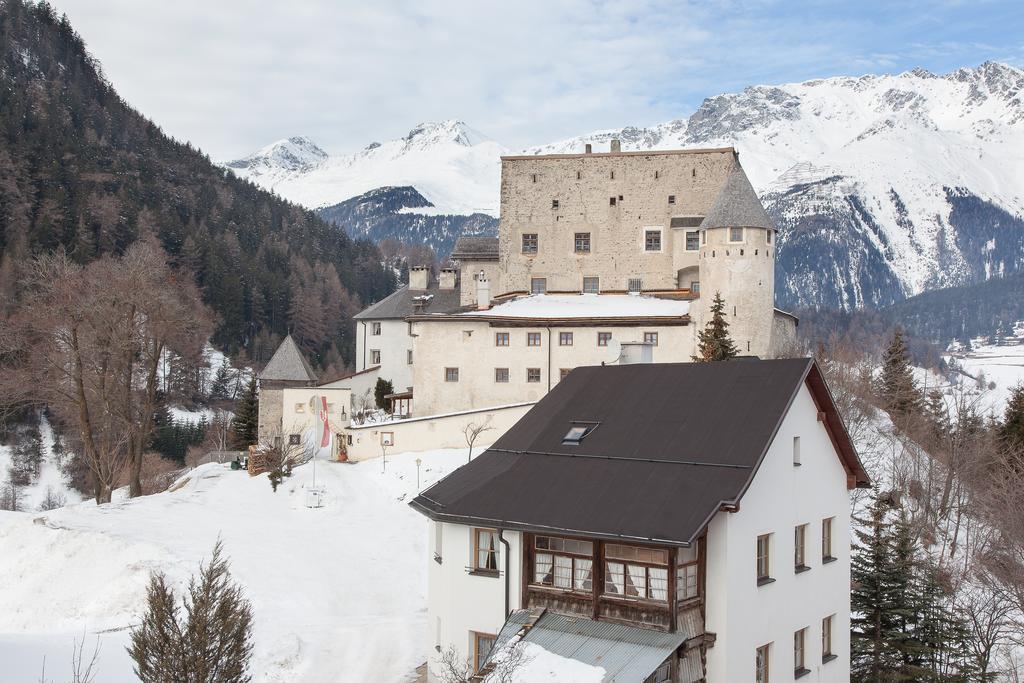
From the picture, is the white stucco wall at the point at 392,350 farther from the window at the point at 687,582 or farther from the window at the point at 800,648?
the window at the point at 687,582

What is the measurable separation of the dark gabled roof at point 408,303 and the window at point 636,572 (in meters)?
42.6

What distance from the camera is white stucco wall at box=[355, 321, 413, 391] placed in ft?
215

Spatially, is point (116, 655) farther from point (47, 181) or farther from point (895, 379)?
point (47, 181)

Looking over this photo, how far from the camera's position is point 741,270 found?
51.0 meters

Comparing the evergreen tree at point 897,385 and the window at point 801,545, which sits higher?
the evergreen tree at point 897,385

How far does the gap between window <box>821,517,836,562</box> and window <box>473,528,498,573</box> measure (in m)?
7.53

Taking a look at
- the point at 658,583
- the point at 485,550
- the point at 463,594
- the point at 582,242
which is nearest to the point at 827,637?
the point at 658,583

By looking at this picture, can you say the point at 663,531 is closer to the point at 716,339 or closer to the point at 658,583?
the point at 658,583

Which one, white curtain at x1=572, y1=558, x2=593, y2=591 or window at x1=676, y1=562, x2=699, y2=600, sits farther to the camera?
white curtain at x1=572, y1=558, x2=593, y2=591

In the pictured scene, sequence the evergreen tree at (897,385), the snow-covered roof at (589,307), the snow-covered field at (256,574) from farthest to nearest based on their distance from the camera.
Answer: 1. the evergreen tree at (897,385)
2. the snow-covered roof at (589,307)
3. the snow-covered field at (256,574)

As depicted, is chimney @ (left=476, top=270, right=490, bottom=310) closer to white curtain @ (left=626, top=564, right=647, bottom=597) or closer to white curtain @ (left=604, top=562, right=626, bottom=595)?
white curtain @ (left=604, top=562, right=626, bottom=595)

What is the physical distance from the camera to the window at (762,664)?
1991 cm

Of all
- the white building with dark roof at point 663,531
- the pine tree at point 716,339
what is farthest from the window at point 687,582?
the pine tree at point 716,339

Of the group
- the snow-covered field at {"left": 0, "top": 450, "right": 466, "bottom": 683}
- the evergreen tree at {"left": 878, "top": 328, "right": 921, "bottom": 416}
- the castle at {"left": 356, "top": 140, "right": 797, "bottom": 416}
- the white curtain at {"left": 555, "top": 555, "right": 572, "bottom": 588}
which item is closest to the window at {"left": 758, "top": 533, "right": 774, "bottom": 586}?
the white curtain at {"left": 555, "top": 555, "right": 572, "bottom": 588}
